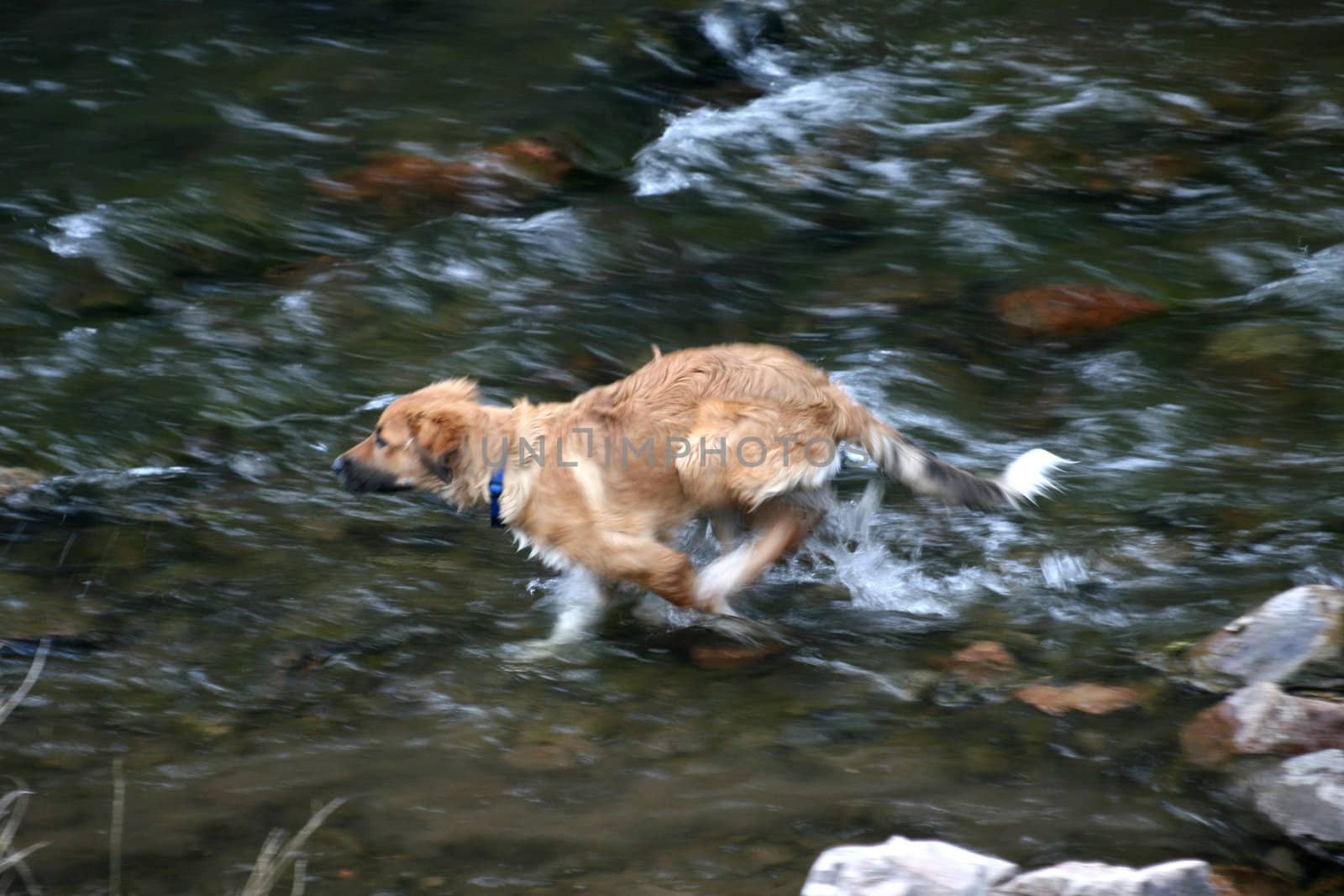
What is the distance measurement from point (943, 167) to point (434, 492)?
6.58 m

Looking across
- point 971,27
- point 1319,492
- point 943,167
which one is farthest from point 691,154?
point 1319,492

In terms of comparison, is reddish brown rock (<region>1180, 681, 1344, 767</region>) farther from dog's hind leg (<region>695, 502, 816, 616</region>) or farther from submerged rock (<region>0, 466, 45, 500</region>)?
submerged rock (<region>0, 466, 45, 500</region>)

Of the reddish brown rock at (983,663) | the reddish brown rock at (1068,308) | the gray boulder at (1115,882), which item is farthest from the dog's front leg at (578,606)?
the reddish brown rock at (1068,308)

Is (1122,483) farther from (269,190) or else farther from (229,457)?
(269,190)

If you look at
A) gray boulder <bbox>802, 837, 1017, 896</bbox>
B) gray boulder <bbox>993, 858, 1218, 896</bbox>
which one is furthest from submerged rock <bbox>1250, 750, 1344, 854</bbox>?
gray boulder <bbox>802, 837, 1017, 896</bbox>

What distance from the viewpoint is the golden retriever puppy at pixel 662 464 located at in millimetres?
5598

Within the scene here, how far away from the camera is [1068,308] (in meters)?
8.71

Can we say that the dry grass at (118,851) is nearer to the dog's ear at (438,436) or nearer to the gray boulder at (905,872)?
the gray boulder at (905,872)

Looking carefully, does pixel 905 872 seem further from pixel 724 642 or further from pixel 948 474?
pixel 948 474

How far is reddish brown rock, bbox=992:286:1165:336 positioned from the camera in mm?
8578

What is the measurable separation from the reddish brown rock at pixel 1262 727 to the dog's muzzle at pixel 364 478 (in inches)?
132

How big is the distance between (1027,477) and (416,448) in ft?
8.68

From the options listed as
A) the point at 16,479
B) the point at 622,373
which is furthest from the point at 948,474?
the point at 16,479

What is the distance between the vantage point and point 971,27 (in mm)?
14383
